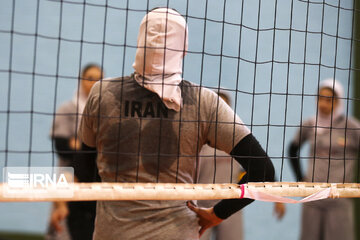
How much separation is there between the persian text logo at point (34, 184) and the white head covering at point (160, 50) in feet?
1.51

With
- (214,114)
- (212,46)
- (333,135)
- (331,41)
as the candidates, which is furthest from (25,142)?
(214,114)

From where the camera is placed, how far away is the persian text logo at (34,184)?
1.70 metres

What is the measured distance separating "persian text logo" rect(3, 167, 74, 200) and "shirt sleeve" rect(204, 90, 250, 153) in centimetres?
54

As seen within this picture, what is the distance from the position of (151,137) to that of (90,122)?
0.77 ft

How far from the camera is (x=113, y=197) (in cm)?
178

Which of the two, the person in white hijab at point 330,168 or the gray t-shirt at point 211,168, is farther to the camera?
the person in white hijab at point 330,168

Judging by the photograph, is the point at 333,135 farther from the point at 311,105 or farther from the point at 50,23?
the point at 50,23

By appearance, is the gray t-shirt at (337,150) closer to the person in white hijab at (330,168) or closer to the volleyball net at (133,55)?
the person in white hijab at (330,168)

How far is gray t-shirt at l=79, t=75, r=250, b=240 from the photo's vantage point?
Result: 1928 mm

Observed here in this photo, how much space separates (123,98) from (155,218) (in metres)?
0.44

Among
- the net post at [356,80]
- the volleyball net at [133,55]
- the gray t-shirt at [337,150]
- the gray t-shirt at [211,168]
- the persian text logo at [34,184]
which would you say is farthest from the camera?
the net post at [356,80]

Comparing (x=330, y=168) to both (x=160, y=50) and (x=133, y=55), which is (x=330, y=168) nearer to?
(x=133, y=55)

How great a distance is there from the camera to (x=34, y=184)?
5.81 feet

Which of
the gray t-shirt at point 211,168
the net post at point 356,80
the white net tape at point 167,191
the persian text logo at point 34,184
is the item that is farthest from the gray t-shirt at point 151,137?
the net post at point 356,80
